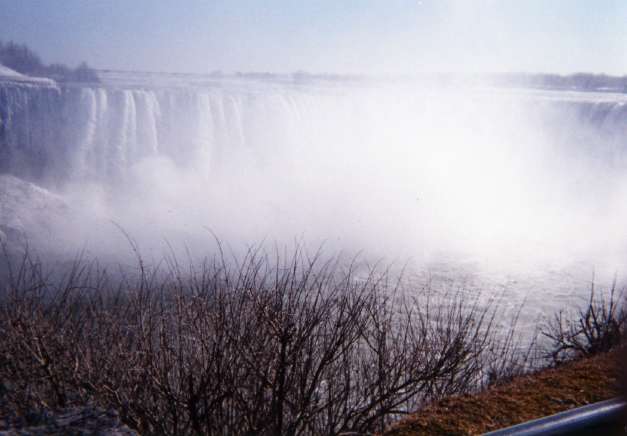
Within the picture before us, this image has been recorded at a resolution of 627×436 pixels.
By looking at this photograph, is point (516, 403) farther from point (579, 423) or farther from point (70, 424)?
point (70, 424)

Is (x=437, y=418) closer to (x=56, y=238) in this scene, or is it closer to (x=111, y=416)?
(x=111, y=416)

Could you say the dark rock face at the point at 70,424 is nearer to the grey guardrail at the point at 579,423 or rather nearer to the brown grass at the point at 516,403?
the brown grass at the point at 516,403

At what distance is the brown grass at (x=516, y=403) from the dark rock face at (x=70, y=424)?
1.55 m

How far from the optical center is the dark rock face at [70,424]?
3.07 m

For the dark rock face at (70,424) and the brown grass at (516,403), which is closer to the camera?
the dark rock face at (70,424)

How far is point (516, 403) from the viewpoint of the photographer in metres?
3.83

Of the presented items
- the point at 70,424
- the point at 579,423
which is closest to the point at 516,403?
the point at 579,423

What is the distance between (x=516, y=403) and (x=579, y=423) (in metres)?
0.83

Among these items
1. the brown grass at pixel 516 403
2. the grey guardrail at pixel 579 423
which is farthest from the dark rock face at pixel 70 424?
the grey guardrail at pixel 579 423

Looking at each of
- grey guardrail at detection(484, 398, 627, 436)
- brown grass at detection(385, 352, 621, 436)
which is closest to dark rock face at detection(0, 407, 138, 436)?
brown grass at detection(385, 352, 621, 436)

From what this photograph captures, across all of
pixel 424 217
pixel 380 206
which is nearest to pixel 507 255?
pixel 424 217

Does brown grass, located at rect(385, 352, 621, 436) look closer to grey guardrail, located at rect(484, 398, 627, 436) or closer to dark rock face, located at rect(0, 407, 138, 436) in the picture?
grey guardrail, located at rect(484, 398, 627, 436)

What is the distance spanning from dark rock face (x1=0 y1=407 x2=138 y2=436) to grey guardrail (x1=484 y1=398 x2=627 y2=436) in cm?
189

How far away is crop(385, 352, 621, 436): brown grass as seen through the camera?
11.5ft
